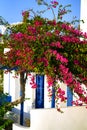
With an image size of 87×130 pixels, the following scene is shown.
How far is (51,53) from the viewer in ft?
24.5

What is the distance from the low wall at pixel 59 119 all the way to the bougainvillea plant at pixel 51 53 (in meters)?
0.49

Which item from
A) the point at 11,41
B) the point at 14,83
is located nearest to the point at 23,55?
the point at 11,41

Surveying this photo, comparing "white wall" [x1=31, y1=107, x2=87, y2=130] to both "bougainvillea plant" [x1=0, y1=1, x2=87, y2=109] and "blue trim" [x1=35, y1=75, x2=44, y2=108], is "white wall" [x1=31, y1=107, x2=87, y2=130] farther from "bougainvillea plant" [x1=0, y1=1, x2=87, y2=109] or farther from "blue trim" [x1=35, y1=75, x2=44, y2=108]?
"blue trim" [x1=35, y1=75, x2=44, y2=108]

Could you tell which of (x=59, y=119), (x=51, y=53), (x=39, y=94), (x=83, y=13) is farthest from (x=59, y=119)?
(x=39, y=94)

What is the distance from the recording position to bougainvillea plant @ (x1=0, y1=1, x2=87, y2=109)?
753 centimetres

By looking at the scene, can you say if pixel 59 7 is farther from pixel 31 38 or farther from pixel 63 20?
pixel 31 38

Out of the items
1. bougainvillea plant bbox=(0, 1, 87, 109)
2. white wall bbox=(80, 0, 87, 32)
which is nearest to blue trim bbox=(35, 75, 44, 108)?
white wall bbox=(80, 0, 87, 32)

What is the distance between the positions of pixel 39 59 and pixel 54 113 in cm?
150

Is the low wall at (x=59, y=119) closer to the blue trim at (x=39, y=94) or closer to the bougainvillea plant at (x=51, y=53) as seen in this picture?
the bougainvillea plant at (x=51, y=53)

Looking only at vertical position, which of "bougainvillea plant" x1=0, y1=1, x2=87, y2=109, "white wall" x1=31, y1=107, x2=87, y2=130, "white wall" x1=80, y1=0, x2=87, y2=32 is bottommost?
"white wall" x1=31, y1=107, x2=87, y2=130

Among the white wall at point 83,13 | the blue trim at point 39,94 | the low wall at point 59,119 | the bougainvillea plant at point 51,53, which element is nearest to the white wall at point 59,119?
the low wall at point 59,119

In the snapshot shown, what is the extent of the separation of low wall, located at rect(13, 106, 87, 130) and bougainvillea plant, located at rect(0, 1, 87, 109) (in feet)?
1.61

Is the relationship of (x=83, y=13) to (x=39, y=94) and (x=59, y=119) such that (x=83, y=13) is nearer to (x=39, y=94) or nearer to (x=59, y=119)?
(x=59, y=119)

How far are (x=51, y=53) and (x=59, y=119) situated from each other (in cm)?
178
